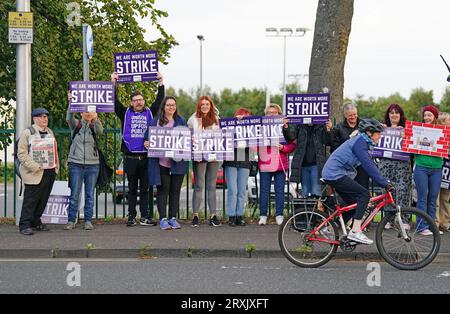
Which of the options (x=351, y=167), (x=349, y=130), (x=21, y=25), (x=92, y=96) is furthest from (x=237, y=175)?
(x=21, y=25)

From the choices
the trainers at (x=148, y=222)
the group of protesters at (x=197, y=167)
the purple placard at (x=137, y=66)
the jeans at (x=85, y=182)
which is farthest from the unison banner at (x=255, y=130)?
the jeans at (x=85, y=182)

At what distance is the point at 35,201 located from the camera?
483 inches

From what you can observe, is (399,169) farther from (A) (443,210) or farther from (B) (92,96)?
(B) (92,96)

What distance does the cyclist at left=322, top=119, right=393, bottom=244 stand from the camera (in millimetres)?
9703

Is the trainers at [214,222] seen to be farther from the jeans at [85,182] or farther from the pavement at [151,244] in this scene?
the jeans at [85,182]

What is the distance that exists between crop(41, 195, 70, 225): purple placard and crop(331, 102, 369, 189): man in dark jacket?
4323 millimetres

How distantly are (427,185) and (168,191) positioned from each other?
3.94 m

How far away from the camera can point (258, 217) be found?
549 inches

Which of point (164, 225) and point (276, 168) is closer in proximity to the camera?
point (164, 225)

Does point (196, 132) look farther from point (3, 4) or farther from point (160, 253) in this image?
point (3, 4)

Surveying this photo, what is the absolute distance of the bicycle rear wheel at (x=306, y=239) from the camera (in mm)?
9711

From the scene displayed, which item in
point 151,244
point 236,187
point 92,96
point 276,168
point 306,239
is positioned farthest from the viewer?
point 236,187

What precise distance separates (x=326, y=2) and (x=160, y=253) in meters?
5.85

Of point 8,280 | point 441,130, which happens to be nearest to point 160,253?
point 8,280
